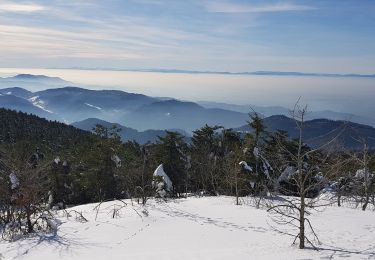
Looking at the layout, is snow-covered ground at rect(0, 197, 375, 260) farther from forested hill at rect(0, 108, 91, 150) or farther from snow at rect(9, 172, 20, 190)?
forested hill at rect(0, 108, 91, 150)

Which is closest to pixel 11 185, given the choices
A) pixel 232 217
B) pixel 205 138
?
pixel 232 217

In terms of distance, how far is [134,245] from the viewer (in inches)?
622

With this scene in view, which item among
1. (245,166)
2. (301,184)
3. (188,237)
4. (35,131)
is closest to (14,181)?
(188,237)

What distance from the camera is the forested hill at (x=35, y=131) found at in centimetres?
9394

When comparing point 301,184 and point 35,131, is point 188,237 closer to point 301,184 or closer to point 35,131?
point 301,184

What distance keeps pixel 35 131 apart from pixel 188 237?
96.2 m

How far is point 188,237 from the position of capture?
55.6ft

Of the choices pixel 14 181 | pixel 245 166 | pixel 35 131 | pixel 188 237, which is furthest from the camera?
pixel 35 131

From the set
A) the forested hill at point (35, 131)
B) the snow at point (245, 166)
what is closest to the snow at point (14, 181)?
the snow at point (245, 166)

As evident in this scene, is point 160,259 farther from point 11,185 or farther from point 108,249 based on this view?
point 11,185

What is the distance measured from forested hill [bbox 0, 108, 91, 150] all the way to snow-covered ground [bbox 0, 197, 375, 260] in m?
72.3

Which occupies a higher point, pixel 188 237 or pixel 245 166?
pixel 245 166

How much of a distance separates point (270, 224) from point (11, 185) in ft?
42.5

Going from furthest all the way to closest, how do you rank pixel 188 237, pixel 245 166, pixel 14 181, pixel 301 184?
pixel 245 166 → pixel 14 181 → pixel 188 237 → pixel 301 184
